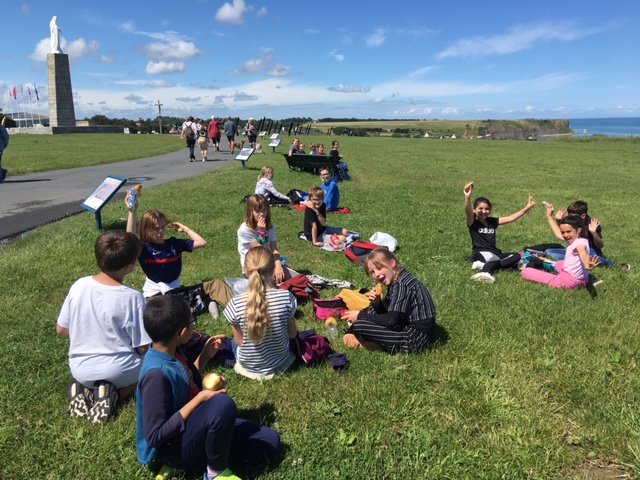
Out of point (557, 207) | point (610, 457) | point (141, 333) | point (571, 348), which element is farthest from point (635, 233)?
point (141, 333)

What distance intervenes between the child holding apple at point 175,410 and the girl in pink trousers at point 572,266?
5.08m

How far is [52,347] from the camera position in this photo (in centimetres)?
436

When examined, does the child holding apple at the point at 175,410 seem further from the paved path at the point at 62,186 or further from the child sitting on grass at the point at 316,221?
the paved path at the point at 62,186

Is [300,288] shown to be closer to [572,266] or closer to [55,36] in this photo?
[572,266]

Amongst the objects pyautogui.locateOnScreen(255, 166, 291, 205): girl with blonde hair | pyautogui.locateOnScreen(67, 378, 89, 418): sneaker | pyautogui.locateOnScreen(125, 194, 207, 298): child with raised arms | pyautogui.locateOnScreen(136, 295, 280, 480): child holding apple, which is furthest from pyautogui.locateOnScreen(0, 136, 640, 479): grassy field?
pyautogui.locateOnScreen(255, 166, 291, 205): girl with blonde hair

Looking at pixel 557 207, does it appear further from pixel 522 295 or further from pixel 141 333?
pixel 141 333

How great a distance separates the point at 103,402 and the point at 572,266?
5706mm

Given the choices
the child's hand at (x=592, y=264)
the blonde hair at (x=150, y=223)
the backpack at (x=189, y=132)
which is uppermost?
Answer: the backpack at (x=189, y=132)

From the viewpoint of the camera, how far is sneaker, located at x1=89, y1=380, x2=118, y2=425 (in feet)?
10.8

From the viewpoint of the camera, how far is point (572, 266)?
19.3 ft

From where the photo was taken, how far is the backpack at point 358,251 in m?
7.39

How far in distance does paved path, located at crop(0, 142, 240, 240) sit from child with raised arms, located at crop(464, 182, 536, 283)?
8.35 m

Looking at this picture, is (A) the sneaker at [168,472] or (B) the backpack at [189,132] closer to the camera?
(A) the sneaker at [168,472]

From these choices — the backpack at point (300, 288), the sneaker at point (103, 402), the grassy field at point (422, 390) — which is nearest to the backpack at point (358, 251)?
the grassy field at point (422, 390)
